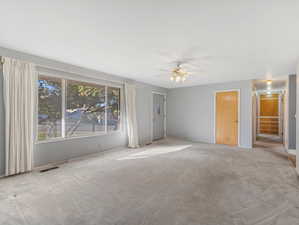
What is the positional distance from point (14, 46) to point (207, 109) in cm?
609

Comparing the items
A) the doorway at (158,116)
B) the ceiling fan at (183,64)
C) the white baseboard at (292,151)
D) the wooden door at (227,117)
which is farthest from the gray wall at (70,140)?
the white baseboard at (292,151)

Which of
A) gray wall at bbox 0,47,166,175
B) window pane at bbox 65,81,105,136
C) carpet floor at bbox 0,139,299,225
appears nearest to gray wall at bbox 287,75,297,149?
carpet floor at bbox 0,139,299,225

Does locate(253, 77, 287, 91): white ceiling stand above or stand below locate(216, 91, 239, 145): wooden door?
above

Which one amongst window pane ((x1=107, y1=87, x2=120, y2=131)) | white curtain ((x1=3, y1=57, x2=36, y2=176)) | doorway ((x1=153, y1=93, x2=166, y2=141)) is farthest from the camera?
doorway ((x1=153, y1=93, x2=166, y2=141))

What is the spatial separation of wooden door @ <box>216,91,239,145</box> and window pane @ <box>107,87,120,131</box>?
12.7ft

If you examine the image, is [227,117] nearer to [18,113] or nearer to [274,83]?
[274,83]

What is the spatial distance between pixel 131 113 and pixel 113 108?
64cm

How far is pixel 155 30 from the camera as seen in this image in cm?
223

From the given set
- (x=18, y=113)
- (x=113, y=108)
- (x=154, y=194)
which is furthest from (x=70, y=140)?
(x=154, y=194)

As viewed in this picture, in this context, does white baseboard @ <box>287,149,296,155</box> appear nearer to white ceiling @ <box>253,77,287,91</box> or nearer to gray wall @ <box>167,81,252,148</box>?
gray wall @ <box>167,81,252,148</box>

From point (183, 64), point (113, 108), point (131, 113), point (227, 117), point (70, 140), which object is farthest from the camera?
point (227, 117)

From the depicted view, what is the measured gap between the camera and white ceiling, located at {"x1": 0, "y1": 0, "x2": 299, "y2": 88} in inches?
68.1

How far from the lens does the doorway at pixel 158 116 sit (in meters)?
6.86

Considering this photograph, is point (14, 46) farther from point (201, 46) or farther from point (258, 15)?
point (258, 15)
